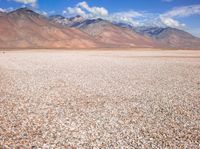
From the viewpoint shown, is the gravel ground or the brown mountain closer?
the gravel ground

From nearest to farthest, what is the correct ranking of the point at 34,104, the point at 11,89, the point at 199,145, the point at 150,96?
the point at 199,145 → the point at 34,104 → the point at 150,96 → the point at 11,89

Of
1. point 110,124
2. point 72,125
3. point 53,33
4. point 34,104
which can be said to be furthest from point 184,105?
point 53,33

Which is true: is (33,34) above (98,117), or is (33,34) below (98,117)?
above

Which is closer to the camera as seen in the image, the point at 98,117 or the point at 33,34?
the point at 98,117

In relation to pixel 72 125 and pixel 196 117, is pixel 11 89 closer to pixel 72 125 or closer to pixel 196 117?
pixel 72 125

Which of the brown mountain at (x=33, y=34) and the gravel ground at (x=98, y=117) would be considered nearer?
the gravel ground at (x=98, y=117)

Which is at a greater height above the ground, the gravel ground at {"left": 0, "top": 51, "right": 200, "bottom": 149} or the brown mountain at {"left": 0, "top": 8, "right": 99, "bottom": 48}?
the brown mountain at {"left": 0, "top": 8, "right": 99, "bottom": 48}

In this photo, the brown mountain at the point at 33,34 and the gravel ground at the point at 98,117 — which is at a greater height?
the brown mountain at the point at 33,34

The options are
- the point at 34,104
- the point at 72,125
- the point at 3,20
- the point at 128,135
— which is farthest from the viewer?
the point at 3,20
